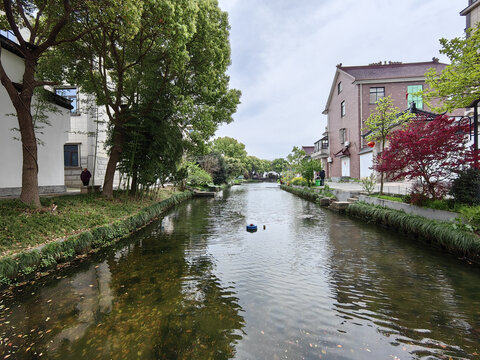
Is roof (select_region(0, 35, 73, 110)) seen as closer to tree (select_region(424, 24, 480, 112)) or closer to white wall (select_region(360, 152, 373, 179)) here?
tree (select_region(424, 24, 480, 112))

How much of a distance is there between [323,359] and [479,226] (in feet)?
19.3

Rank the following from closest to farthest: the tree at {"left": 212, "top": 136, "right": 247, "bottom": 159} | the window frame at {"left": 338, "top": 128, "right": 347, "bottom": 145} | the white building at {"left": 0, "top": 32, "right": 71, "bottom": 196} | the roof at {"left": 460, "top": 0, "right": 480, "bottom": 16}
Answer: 1. the white building at {"left": 0, "top": 32, "right": 71, "bottom": 196}
2. the roof at {"left": 460, "top": 0, "right": 480, "bottom": 16}
3. the window frame at {"left": 338, "top": 128, "right": 347, "bottom": 145}
4. the tree at {"left": 212, "top": 136, "right": 247, "bottom": 159}

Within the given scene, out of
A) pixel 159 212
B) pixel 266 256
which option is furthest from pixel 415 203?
pixel 159 212

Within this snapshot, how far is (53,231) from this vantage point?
6.23 m

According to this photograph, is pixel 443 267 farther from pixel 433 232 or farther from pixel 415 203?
pixel 415 203

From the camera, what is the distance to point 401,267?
5656 millimetres

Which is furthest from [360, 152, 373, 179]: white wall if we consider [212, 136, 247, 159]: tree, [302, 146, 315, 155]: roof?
[302, 146, 315, 155]: roof

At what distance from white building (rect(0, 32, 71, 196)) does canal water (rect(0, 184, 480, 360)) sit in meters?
6.82

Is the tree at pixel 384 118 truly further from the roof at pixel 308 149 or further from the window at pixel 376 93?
the roof at pixel 308 149

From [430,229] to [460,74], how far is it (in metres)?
4.77

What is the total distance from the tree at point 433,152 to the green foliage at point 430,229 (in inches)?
50.0

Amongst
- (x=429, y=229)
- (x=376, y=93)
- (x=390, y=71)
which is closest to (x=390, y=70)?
(x=390, y=71)

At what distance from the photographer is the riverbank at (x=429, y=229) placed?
5754 mm

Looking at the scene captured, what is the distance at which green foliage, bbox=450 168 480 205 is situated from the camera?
6855 mm
